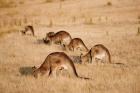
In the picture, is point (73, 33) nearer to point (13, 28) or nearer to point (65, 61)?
point (13, 28)

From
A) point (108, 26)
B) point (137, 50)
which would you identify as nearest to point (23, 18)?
point (108, 26)

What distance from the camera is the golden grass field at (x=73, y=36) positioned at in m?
11.6

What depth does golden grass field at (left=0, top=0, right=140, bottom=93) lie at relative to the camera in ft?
38.0

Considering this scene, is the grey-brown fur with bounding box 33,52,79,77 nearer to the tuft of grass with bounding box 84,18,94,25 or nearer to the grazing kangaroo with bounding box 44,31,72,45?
the grazing kangaroo with bounding box 44,31,72,45

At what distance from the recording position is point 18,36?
884 inches

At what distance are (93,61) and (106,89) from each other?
3.35 meters

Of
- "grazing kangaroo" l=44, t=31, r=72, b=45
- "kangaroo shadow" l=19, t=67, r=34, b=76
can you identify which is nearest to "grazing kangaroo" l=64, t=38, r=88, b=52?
"grazing kangaroo" l=44, t=31, r=72, b=45

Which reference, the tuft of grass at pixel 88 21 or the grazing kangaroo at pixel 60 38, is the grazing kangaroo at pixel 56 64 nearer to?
the grazing kangaroo at pixel 60 38

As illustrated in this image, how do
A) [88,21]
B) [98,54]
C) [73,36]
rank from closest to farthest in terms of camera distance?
[98,54] → [73,36] → [88,21]

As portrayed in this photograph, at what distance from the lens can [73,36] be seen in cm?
2152

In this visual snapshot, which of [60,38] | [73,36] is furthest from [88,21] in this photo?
[60,38]

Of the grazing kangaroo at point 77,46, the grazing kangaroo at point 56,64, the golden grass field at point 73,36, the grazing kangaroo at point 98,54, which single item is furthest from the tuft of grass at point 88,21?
the grazing kangaroo at point 56,64

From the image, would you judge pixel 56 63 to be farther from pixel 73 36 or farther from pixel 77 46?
pixel 73 36

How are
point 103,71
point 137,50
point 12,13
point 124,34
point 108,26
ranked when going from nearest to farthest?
point 103,71 < point 137,50 < point 124,34 < point 108,26 < point 12,13
